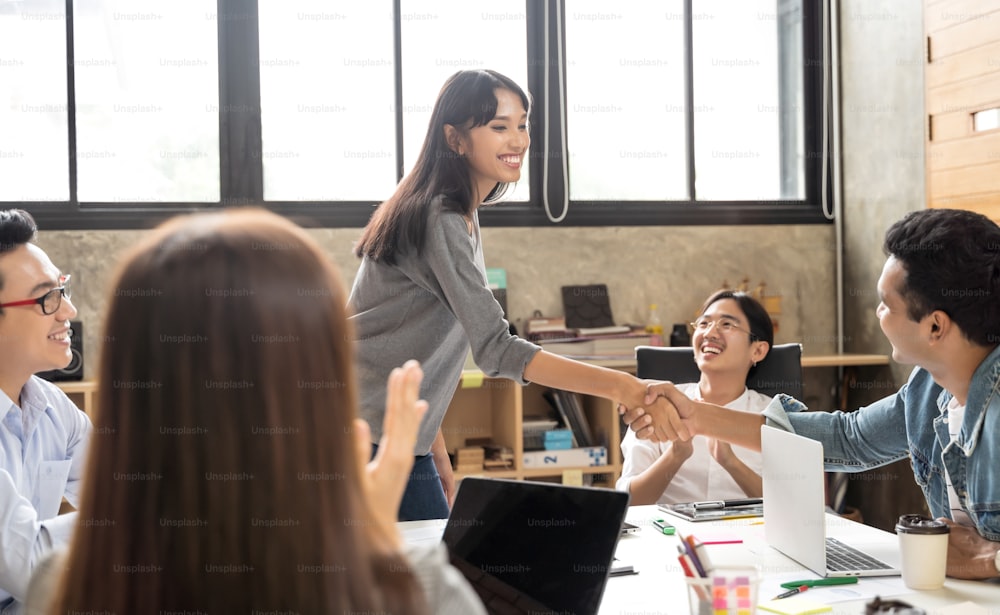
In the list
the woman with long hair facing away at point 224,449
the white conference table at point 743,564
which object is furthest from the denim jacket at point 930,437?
the woman with long hair facing away at point 224,449

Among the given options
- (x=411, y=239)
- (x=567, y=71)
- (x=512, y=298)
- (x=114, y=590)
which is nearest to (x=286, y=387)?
(x=114, y=590)

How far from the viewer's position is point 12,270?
1.82m

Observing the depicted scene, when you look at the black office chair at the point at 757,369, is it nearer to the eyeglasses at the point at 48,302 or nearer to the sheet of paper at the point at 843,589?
the sheet of paper at the point at 843,589

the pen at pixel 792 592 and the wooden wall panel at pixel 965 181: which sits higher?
the wooden wall panel at pixel 965 181

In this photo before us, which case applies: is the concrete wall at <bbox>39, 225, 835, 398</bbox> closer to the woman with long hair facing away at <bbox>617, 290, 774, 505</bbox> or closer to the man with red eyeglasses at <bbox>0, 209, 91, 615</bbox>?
the woman with long hair facing away at <bbox>617, 290, 774, 505</bbox>

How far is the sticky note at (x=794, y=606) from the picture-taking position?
4.50ft

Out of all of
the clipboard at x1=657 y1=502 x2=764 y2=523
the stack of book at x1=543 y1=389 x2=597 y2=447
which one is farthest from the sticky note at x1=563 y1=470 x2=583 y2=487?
the clipboard at x1=657 y1=502 x2=764 y2=523

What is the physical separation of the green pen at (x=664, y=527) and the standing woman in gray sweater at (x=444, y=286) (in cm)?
32

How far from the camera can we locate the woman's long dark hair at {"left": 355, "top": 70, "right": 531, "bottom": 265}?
2072 mm

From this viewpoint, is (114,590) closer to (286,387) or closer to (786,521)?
(286,387)

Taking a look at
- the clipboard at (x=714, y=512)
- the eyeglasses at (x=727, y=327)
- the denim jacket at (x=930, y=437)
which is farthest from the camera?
the eyeglasses at (x=727, y=327)

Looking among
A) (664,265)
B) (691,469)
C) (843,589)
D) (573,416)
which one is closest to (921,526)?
(843,589)

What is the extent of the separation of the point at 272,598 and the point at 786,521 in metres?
1.21

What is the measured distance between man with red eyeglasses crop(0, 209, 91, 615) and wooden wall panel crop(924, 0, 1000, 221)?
2826 millimetres
